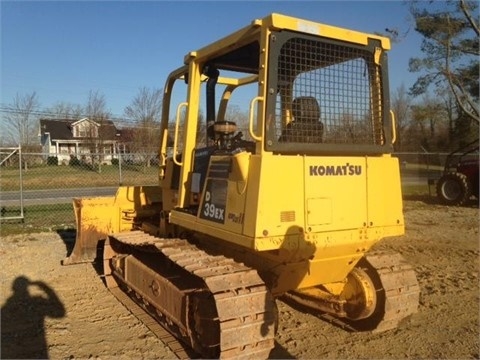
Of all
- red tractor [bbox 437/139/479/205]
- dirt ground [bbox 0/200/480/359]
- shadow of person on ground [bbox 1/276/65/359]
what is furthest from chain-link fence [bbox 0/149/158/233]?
red tractor [bbox 437/139/479/205]

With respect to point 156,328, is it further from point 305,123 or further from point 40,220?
point 40,220

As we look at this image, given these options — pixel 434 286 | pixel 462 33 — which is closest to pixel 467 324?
pixel 434 286

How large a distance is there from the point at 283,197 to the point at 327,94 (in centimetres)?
109

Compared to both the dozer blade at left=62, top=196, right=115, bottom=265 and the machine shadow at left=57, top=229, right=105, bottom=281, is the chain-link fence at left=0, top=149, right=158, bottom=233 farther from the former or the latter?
the dozer blade at left=62, top=196, right=115, bottom=265

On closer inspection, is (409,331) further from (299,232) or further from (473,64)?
(473,64)

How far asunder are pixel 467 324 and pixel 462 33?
22.3 meters

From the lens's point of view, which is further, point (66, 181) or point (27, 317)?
point (66, 181)

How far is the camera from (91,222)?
6.80m

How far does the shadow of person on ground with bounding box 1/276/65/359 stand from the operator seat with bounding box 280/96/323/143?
3.08m

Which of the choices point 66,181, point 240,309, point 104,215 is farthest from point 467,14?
point 240,309

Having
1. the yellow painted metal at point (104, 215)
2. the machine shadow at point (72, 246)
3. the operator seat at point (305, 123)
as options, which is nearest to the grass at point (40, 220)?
the machine shadow at point (72, 246)

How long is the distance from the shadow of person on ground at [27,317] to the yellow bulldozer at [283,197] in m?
1.15

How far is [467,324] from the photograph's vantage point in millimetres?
5188

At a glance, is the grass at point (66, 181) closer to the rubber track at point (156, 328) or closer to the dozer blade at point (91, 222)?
the dozer blade at point (91, 222)
